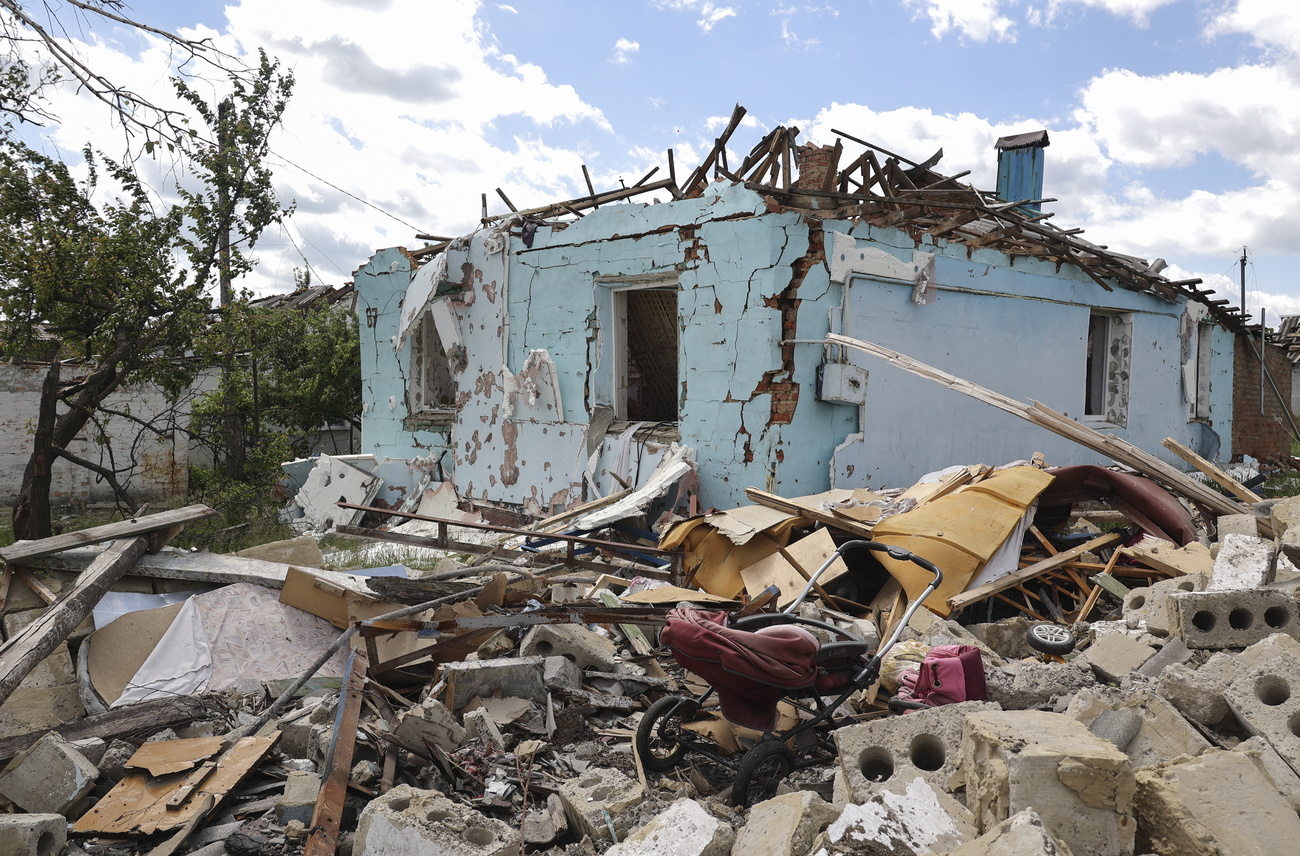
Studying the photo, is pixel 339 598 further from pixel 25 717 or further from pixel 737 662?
pixel 737 662

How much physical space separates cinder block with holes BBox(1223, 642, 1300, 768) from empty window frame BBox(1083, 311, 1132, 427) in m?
7.46

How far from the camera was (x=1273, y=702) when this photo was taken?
3117mm

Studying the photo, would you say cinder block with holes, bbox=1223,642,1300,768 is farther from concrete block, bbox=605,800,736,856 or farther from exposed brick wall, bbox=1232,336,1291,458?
exposed brick wall, bbox=1232,336,1291,458

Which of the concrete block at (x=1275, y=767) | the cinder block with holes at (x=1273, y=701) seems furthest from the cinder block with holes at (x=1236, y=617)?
the concrete block at (x=1275, y=767)

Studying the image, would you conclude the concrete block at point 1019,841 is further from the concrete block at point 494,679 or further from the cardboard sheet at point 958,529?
the cardboard sheet at point 958,529

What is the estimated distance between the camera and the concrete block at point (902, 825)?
2.30m

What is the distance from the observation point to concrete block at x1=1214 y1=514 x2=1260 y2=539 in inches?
205

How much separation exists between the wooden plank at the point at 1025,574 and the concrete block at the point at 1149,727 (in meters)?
1.99

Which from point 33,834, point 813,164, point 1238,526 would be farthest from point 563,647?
point 813,164

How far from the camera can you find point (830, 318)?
7.04m

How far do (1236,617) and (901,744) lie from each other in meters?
2.10

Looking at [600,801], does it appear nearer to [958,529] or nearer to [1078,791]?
[1078,791]

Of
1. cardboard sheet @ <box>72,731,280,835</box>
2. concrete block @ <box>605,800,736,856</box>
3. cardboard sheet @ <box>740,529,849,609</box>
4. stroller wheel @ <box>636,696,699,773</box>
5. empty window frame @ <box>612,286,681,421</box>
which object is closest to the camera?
concrete block @ <box>605,800,736,856</box>

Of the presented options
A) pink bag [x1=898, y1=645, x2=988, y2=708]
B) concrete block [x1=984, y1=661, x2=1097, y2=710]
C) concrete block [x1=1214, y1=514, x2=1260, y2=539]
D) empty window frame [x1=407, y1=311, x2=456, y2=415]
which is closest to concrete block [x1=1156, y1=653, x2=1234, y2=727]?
concrete block [x1=984, y1=661, x2=1097, y2=710]
